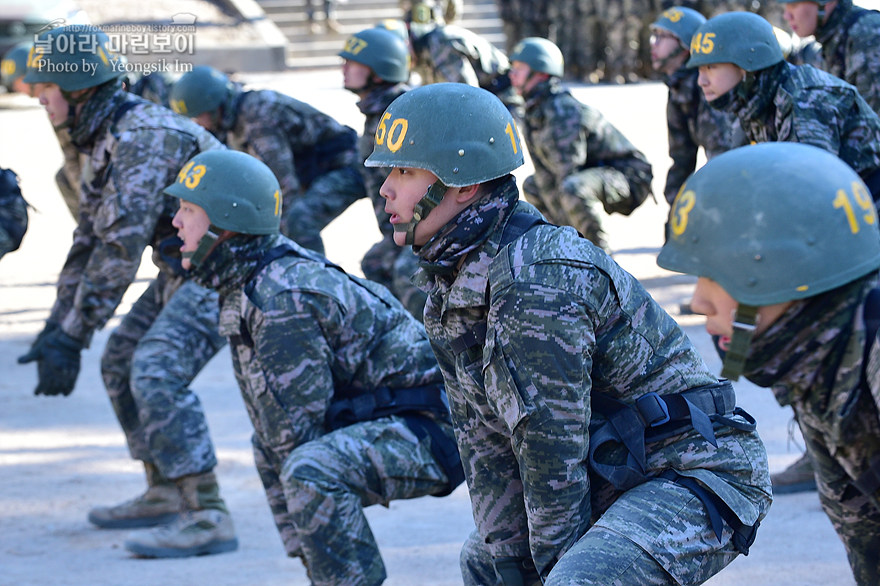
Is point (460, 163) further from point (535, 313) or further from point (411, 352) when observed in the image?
point (411, 352)

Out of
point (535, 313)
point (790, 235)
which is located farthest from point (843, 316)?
point (535, 313)

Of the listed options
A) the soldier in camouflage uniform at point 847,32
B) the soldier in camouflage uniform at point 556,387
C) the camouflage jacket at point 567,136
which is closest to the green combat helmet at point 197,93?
the camouflage jacket at point 567,136

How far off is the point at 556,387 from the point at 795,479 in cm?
306

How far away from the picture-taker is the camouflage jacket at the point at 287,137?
7961mm

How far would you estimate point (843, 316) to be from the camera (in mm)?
2361

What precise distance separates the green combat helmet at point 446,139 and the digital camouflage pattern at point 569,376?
78 mm

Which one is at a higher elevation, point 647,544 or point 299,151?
point 647,544

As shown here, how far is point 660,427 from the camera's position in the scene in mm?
2871

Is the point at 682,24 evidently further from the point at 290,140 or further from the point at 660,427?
the point at 660,427

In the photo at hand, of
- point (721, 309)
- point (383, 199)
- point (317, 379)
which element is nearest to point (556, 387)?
point (721, 309)

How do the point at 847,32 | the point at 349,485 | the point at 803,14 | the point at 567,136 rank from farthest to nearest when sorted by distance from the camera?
the point at 567,136, the point at 847,32, the point at 803,14, the point at 349,485

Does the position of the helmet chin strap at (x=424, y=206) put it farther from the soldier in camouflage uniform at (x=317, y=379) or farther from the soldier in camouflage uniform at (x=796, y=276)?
the soldier in camouflage uniform at (x=317, y=379)

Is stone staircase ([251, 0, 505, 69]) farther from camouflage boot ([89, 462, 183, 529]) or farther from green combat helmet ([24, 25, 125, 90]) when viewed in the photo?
camouflage boot ([89, 462, 183, 529])

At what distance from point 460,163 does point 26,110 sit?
17303 mm
